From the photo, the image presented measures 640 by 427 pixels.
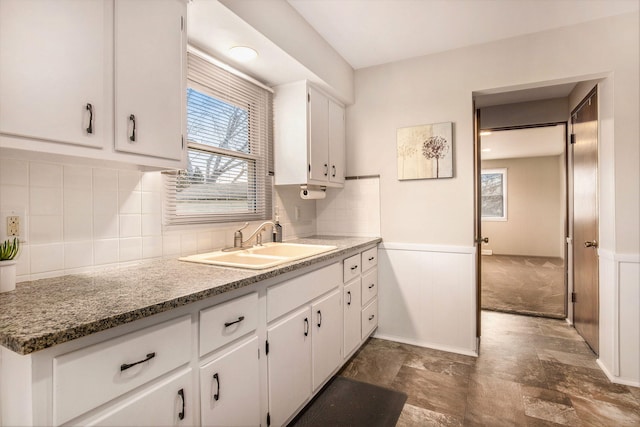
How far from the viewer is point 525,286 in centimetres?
489

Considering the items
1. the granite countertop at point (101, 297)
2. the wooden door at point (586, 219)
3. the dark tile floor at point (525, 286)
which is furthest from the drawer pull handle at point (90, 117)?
the dark tile floor at point (525, 286)

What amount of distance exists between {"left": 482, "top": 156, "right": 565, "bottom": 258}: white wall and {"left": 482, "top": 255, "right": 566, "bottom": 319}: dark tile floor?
421mm

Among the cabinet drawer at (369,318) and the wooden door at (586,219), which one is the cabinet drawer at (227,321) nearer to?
the cabinet drawer at (369,318)

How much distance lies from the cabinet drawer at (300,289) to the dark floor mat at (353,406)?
0.68 meters

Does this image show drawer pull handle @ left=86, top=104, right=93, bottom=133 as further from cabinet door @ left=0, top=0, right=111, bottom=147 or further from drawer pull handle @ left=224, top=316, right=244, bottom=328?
drawer pull handle @ left=224, top=316, right=244, bottom=328

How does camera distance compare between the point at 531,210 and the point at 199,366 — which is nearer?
the point at 199,366

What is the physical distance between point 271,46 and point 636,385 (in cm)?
326

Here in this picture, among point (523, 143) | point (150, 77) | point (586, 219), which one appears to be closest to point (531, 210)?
point (523, 143)

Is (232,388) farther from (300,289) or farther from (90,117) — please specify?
(90,117)

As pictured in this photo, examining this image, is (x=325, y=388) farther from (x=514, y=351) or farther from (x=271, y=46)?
(x=271, y=46)

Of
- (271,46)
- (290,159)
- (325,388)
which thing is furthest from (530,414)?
(271,46)

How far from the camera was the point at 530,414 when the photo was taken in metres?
1.90

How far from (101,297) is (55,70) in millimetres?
746

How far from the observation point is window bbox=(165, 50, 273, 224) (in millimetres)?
1917
